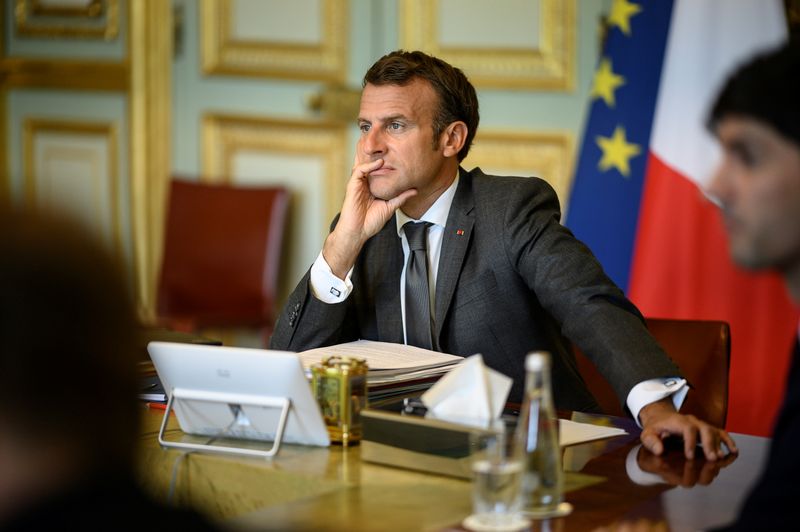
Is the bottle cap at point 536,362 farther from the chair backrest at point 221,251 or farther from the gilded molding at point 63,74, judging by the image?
the gilded molding at point 63,74

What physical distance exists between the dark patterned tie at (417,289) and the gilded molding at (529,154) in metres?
1.97

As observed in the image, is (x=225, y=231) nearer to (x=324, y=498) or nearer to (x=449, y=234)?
(x=449, y=234)

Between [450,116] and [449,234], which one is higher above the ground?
[450,116]

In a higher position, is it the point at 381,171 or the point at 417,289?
the point at 381,171

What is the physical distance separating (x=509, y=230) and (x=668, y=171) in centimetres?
132

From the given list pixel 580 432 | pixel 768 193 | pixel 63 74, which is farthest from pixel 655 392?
pixel 63 74

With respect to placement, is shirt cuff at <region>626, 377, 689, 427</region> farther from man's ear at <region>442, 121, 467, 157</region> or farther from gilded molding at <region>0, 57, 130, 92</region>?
gilded molding at <region>0, 57, 130, 92</region>

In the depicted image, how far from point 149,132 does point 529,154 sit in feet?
6.42

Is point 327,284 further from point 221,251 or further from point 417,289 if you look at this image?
point 221,251

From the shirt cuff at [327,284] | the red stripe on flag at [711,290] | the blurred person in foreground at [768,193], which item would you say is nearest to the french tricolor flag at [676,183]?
the red stripe on flag at [711,290]

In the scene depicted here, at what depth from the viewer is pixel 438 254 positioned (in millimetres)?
2682

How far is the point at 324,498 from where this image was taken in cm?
159

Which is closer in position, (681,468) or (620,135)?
(681,468)

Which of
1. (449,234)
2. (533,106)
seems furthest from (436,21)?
(449,234)
